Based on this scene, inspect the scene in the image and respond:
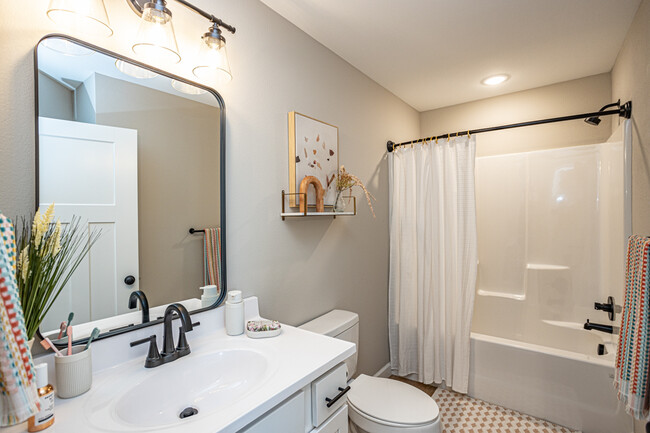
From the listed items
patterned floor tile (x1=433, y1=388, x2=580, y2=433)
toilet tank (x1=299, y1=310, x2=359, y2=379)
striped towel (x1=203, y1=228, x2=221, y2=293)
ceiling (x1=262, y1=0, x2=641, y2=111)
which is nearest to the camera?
striped towel (x1=203, y1=228, x2=221, y2=293)

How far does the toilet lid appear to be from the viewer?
1.56 m

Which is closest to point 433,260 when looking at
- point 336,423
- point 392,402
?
point 392,402

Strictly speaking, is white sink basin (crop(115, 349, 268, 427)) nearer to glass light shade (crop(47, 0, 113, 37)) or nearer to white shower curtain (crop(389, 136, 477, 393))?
glass light shade (crop(47, 0, 113, 37))

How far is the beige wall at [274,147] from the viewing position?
0.89 m

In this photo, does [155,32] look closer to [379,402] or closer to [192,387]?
[192,387]

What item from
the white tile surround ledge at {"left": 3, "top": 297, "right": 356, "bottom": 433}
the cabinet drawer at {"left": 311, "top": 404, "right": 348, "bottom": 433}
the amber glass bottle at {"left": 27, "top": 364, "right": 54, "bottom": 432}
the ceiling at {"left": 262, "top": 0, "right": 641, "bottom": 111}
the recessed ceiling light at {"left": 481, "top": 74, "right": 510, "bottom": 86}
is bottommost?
the cabinet drawer at {"left": 311, "top": 404, "right": 348, "bottom": 433}

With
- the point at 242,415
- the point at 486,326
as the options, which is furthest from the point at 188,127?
the point at 486,326

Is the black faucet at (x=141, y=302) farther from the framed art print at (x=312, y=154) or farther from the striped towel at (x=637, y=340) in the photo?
the striped towel at (x=637, y=340)

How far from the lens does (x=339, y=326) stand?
1835mm

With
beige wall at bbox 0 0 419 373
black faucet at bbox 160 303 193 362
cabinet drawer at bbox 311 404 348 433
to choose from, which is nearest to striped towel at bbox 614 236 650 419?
cabinet drawer at bbox 311 404 348 433

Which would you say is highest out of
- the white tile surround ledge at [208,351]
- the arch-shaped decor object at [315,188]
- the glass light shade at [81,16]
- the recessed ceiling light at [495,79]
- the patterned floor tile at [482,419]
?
the recessed ceiling light at [495,79]

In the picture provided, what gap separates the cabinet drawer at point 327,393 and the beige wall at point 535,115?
266 cm

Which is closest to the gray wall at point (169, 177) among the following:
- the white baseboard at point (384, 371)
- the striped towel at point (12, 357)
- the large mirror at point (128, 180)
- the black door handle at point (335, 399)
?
the large mirror at point (128, 180)

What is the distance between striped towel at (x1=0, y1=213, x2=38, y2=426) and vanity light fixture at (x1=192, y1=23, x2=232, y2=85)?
35.1 inches
